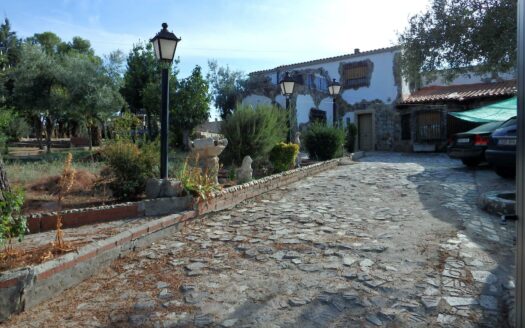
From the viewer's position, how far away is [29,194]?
6.52 m

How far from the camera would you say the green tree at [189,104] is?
18.1m

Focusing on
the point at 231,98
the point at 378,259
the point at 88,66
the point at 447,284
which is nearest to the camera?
the point at 447,284

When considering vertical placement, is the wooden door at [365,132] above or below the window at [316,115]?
below

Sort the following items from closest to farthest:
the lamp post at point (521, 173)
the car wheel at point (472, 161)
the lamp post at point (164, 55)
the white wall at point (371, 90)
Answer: the lamp post at point (521, 173) < the lamp post at point (164, 55) < the car wheel at point (472, 161) < the white wall at point (371, 90)

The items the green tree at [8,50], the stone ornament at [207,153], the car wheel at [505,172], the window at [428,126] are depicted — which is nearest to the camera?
the stone ornament at [207,153]

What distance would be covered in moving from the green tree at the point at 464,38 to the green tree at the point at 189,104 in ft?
37.5

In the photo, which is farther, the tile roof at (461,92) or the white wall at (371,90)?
the white wall at (371,90)

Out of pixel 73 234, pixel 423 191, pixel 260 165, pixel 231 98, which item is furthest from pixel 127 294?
pixel 231 98

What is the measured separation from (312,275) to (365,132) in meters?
18.8

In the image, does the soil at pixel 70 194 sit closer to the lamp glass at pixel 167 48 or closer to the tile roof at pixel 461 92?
the lamp glass at pixel 167 48

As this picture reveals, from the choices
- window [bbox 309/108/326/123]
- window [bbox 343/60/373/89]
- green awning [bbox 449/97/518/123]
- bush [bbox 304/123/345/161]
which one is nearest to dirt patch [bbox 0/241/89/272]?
bush [bbox 304/123/345/161]

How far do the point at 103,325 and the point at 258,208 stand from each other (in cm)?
390

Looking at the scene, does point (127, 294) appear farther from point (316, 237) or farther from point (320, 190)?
point (320, 190)

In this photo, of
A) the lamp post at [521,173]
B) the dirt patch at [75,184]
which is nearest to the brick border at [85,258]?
the dirt patch at [75,184]
